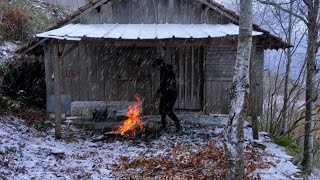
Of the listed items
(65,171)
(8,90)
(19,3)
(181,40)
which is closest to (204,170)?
(65,171)

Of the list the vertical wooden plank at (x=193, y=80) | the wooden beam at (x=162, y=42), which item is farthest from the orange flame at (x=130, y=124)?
the vertical wooden plank at (x=193, y=80)

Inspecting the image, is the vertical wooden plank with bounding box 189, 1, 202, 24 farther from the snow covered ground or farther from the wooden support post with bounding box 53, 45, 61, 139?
the wooden support post with bounding box 53, 45, 61, 139

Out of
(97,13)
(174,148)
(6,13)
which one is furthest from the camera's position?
(6,13)

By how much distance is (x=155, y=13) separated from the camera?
11.6 meters

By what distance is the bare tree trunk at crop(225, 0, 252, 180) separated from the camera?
5.67 metres

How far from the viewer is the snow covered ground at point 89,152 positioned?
21.2ft

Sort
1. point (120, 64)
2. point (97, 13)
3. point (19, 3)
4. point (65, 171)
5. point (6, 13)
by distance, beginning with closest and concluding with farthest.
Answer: point (65, 171), point (97, 13), point (120, 64), point (6, 13), point (19, 3)

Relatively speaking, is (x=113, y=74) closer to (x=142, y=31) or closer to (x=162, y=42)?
(x=142, y=31)

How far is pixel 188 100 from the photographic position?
1278cm

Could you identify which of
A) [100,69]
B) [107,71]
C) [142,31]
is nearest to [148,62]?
[107,71]

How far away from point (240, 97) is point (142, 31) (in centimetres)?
507

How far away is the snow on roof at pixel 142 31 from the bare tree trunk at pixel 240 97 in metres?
3.01

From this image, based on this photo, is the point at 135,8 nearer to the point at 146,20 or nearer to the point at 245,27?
the point at 146,20

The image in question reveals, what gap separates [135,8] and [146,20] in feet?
1.85
